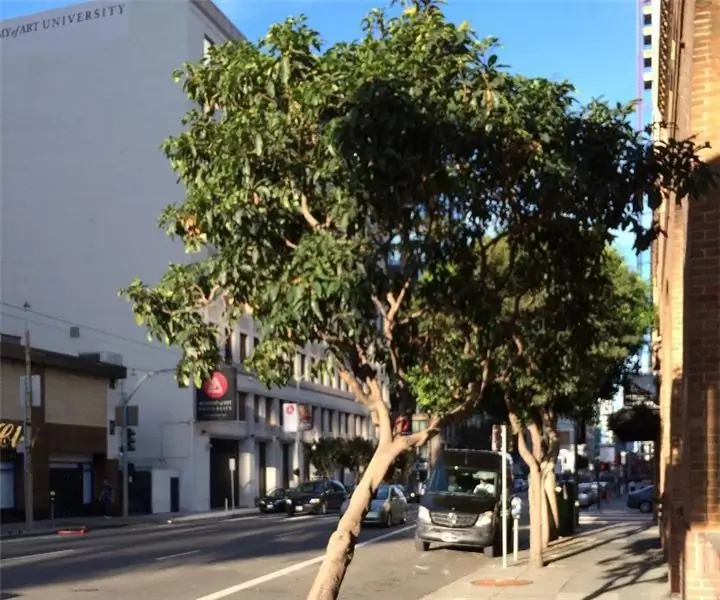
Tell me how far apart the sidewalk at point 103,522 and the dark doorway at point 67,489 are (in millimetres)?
816

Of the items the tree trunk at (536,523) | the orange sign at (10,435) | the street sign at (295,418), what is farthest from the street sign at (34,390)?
the tree trunk at (536,523)

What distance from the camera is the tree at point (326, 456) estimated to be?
69812 mm

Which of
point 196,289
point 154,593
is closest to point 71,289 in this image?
point 154,593

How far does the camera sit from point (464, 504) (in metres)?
25.4

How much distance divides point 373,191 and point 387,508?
90.2ft

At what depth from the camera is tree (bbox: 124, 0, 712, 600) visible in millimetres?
8867

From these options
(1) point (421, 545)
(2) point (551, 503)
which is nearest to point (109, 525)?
(1) point (421, 545)

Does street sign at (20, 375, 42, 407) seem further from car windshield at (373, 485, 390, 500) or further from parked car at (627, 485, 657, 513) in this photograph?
parked car at (627, 485, 657, 513)

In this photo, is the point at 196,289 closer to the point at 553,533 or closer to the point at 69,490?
the point at 553,533

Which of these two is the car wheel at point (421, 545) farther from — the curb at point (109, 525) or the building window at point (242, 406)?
the building window at point (242, 406)

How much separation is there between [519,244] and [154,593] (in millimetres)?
9071

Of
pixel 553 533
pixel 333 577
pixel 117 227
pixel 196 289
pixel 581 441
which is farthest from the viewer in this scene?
pixel 117 227

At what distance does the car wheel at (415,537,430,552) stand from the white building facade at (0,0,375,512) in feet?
97.4

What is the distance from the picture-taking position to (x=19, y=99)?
200ft
